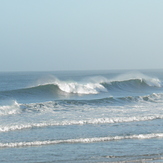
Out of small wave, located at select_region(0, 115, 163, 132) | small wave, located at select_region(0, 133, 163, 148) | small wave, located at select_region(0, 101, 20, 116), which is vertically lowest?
small wave, located at select_region(0, 133, 163, 148)

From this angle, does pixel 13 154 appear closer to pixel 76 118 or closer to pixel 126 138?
pixel 126 138

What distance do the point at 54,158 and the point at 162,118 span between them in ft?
30.2

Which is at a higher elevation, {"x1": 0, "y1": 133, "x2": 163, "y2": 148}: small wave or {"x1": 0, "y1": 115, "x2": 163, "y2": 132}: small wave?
{"x1": 0, "y1": 115, "x2": 163, "y2": 132}: small wave

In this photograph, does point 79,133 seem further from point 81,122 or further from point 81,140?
point 81,122

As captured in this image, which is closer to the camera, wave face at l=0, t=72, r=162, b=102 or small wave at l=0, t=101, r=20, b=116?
small wave at l=0, t=101, r=20, b=116

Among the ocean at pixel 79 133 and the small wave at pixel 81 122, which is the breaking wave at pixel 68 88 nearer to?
the ocean at pixel 79 133

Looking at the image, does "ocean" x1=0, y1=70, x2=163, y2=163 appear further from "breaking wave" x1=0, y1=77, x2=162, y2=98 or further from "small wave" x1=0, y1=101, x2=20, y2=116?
"breaking wave" x1=0, y1=77, x2=162, y2=98

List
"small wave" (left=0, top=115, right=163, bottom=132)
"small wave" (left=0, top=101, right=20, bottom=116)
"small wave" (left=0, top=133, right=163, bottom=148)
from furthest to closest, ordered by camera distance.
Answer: "small wave" (left=0, top=101, right=20, bottom=116), "small wave" (left=0, top=115, right=163, bottom=132), "small wave" (left=0, top=133, right=163, bottom=148)

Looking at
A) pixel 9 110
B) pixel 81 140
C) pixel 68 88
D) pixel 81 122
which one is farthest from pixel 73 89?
pixel 81 140

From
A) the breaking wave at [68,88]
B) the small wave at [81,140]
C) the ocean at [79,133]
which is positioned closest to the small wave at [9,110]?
the ocean at [79,133]

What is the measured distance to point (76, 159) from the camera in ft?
36.9

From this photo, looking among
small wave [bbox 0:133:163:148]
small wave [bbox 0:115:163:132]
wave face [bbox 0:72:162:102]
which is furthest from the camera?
wave face [bbox 0:72:162:102]

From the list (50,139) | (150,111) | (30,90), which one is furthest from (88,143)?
(30,90)

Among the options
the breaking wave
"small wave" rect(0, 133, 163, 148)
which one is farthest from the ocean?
the breaking wave
